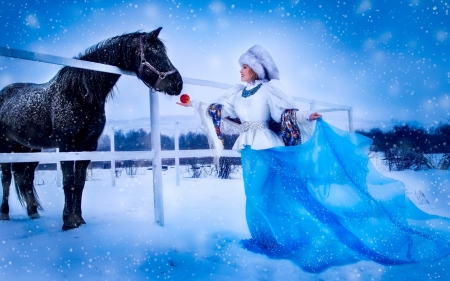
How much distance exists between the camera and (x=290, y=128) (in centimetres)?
169

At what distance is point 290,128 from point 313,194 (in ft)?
1.26

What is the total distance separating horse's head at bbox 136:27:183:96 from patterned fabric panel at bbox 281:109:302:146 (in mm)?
717

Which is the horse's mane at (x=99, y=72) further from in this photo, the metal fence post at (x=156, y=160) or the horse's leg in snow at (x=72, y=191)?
the horse's leg in snow at (x=72, y=191)

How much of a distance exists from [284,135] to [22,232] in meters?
1.75

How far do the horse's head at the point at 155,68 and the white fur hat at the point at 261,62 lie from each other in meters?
0.49

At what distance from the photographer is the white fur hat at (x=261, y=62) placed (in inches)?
A: 68.2

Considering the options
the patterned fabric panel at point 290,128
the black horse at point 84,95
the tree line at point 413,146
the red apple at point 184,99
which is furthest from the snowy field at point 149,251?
the tree line at point 413,146

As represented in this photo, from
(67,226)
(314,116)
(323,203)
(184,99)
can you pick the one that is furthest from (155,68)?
(323,203)

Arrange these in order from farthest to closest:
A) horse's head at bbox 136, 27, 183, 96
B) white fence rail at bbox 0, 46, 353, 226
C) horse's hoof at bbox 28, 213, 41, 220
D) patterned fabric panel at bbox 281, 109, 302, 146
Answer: horse's hoof at bbox 28, 213, 41, 220, horse's head at bbox 136, 27, 183, 96, patterned fabric panel at bbox 281, 109, 302, 146, white fence rail at bbox 0, 46, 353, 226

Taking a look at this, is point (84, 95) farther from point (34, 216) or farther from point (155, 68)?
point (34, 216)

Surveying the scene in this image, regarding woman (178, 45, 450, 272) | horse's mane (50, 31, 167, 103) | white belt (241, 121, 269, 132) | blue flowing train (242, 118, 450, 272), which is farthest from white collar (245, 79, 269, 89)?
horse's mane (50, 31, 167, 103)

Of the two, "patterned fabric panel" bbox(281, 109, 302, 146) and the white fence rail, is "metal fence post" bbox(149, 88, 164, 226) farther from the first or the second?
"patterned fabric panel" bbox(281, 109, 302, 146)

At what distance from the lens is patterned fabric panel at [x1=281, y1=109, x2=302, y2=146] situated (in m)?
1.67

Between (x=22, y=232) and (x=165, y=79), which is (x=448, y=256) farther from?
(x=22, y=232)
